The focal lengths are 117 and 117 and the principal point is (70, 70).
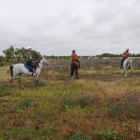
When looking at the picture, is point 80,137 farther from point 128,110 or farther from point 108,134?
point 128,110

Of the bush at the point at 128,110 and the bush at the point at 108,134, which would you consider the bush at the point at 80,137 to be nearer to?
the bush at the point at 108,134

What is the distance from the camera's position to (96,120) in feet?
12.4

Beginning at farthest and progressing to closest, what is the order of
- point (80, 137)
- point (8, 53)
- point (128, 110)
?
1. point (8, 53)
2. point (128, 110)
3. point (80, 137)

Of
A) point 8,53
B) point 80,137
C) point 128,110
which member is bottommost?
point 80,137

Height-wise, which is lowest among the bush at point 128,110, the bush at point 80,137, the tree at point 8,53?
the bush at point 80,137

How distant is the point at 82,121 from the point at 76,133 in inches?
23.1

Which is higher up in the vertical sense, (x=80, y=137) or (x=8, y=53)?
(x=8, y=53)

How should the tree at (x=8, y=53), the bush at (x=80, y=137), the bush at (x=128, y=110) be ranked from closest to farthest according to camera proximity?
the bush at (x=80, y=137) → the bush at (x=128, y=110) → the tree at (x=8, y=53)

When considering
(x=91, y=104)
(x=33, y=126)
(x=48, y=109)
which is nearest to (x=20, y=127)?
(x=33, y=126)

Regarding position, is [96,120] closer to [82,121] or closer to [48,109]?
[82,121]

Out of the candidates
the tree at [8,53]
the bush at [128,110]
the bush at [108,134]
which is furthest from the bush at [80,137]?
the tree at [8,53]

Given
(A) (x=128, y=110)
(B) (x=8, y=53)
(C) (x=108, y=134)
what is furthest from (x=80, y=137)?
→ (B) (x=8, y=53)

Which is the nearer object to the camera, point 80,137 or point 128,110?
point 80,137

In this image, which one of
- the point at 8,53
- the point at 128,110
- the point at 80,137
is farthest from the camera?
the point at 8,53
